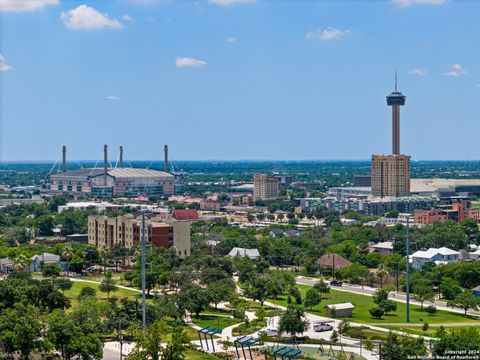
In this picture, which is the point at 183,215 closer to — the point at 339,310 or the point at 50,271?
the point at 50,271

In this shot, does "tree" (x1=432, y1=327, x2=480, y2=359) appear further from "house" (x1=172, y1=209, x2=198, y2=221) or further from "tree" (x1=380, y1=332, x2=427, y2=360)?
"house" (x1=172, y1=209, x2=198, y2=221)

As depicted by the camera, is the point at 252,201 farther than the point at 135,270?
Yes

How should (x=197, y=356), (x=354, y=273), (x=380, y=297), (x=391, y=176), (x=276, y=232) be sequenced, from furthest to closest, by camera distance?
(x=391, y=176), (x=276, y=232), (x=354, y=273), (x=380, y=297), (x=197, y=356)

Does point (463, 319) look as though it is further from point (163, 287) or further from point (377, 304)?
point (163, 287)

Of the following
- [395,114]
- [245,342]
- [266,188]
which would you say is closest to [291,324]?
[245,342]

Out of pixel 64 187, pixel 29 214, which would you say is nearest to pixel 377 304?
pixel 29 214

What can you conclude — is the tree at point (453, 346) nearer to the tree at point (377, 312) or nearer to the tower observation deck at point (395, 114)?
the tree at point (377, 312)
